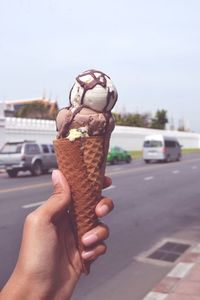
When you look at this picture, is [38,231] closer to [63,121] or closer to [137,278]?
[63,121]

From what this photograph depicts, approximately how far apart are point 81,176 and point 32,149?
812 inches

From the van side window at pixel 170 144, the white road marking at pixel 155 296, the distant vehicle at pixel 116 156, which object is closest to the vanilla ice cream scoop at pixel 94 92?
the white road marking at pixel 155 296

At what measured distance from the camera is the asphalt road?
232 inches

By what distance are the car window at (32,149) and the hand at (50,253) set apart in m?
20.2

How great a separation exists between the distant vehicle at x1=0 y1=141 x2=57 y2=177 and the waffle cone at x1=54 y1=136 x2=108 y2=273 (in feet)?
65.3

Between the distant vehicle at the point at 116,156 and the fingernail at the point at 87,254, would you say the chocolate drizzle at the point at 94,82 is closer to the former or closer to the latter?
the fingernail at the point at 87,254

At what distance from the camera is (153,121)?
76.8m

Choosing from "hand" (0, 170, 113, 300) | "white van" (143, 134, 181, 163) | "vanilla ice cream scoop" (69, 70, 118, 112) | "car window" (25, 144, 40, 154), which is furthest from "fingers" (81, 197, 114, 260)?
"white van" (143, 134, 181, 163)

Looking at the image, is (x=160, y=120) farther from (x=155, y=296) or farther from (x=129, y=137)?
(x=155, y=296)

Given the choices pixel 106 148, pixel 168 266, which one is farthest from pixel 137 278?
pixel 106 148

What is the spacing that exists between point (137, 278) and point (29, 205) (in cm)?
651

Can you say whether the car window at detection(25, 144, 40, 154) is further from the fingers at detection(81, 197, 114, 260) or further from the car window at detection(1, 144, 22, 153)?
the fingers at detection(81, 197, 114, 260)

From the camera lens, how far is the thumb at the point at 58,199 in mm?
1958

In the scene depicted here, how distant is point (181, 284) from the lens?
18.2ft
